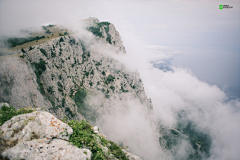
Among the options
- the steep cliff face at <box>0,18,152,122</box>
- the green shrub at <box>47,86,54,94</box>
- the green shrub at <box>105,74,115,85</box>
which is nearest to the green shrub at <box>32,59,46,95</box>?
the steep cliff face at <box>0,18,152,122</box>

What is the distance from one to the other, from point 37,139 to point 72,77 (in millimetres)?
33269

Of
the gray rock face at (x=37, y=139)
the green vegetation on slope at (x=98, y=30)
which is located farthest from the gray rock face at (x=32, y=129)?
the green vegetation on slope at (x=98, y=30)

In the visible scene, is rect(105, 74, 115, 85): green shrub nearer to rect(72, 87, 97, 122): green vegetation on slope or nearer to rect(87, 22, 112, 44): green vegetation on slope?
rect(72, 87, 97, 122): green vegetation on slope

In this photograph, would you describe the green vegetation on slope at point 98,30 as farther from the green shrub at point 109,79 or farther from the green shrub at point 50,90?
the green shrub at point 50,90

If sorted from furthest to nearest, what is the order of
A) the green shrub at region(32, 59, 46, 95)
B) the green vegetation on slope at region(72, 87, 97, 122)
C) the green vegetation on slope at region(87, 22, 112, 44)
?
the green vegetation on slope at region(87, 22, 112, 44)
the green vegetation on slope at region(72, 87, 97, 122)
the green shrub at region(32, 59, 46, 95)

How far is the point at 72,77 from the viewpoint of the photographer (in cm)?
3866

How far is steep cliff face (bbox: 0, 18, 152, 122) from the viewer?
20.5 meters

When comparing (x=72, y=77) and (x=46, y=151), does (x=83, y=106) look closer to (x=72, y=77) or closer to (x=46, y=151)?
(x=72, y=77)

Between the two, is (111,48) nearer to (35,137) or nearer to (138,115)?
(138,115)

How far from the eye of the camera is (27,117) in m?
8.62

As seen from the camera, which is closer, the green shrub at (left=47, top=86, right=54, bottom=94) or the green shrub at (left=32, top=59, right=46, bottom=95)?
the green shrub at (left=32, top=59, right=46, bottom=95)

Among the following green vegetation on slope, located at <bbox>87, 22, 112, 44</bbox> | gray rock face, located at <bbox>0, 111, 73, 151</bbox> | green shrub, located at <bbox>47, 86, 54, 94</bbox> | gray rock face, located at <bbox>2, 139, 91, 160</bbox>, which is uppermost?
green vegetation on slope, located at <bbox>87, 22, 112, 44</bbox>

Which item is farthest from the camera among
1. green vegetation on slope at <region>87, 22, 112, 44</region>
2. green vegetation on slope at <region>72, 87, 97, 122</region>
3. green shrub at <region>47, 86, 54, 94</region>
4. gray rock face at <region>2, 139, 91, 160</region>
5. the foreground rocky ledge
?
green vegetation on slope at <region>87, 22, 112, 44</region>

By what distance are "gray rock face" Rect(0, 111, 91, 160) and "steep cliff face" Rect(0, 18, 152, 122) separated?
45.7 feet
